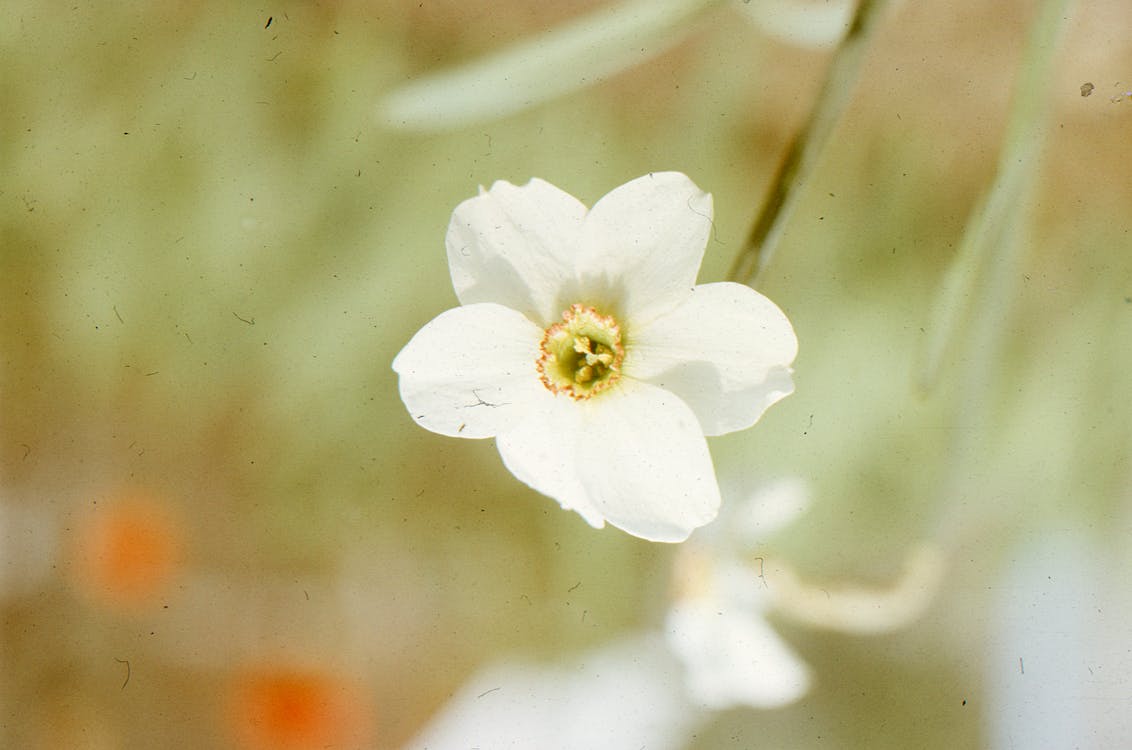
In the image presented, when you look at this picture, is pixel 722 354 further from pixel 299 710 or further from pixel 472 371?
pixel 299 710

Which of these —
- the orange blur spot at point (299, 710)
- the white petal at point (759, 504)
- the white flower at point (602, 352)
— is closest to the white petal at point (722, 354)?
the white flower at point (602, 352)

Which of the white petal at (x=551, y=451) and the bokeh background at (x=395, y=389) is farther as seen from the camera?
the bokeh background at (x=395, y=389)

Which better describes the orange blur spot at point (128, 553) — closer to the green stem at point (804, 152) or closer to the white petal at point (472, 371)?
the white petal at point (472, 371)

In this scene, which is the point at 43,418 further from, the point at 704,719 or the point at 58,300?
the point at 704,719

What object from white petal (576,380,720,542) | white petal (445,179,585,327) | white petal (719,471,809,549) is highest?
white petal (445,179,585,327)

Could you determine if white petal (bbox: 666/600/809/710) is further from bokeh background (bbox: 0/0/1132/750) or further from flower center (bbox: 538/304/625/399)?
flower center (bbox: 538/304/625/399)

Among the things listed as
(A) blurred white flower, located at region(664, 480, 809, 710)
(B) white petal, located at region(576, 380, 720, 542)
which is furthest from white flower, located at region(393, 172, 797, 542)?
(A) blurred white flower, located at region(664, 480, 809, 710)

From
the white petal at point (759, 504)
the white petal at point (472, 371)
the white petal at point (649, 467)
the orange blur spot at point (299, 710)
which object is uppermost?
the white petal at point (472, 371)

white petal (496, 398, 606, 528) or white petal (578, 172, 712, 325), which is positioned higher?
white petal (578, 172, 712, 325)
